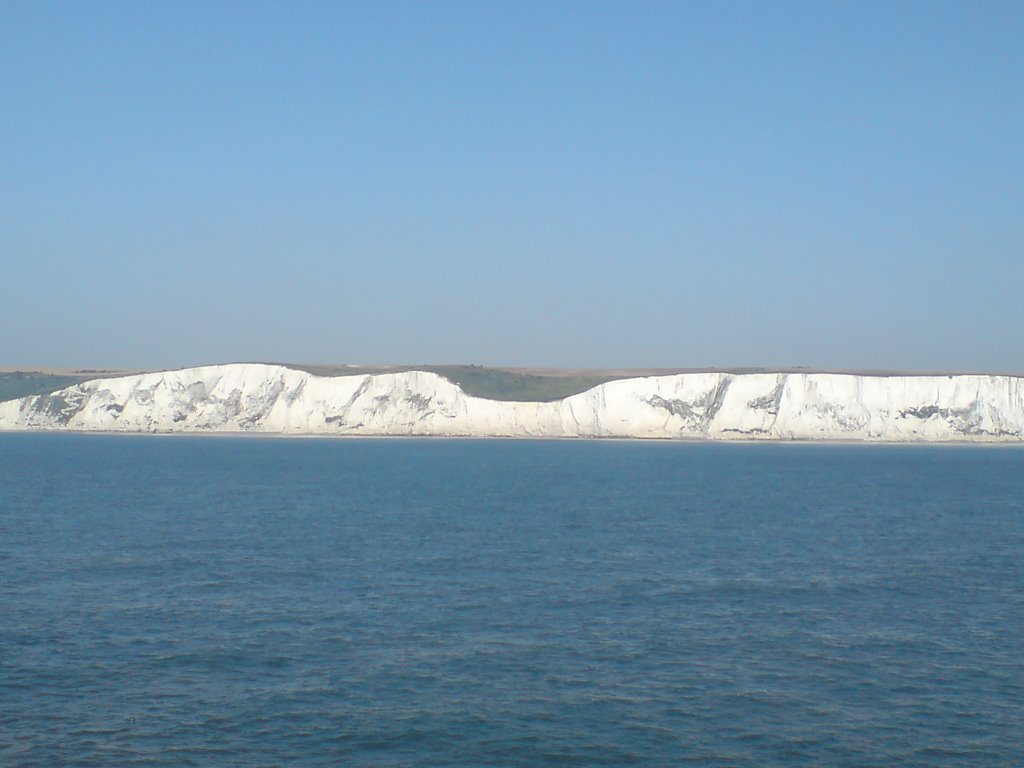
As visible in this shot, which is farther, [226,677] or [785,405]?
[785,405]

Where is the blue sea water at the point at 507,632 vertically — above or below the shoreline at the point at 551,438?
below

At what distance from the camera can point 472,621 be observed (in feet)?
54.6

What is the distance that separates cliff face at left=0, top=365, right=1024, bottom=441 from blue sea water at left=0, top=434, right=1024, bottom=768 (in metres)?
43.2

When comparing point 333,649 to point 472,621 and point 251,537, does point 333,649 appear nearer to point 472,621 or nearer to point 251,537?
point 472,621

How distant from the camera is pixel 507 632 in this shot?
627 inches

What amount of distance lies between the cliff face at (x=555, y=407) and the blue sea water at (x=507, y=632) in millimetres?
43171

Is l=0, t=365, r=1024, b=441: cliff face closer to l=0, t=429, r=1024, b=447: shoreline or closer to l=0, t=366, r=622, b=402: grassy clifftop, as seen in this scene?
l=0, t=429, r=1024, b=447: shoreline

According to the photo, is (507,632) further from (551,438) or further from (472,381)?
(472,381)

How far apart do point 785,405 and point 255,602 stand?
64764 millimetres

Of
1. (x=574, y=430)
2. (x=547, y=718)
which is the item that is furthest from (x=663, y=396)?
(x=547, y=718)

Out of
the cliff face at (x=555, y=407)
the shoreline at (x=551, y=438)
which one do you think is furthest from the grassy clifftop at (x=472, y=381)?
the shoreline at (x=551, y=438)

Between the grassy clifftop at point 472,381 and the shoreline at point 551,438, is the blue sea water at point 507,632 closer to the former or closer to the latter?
the shoreline at point 551,438

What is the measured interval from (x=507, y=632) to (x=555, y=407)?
65769mm

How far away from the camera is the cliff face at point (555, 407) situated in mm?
76062
